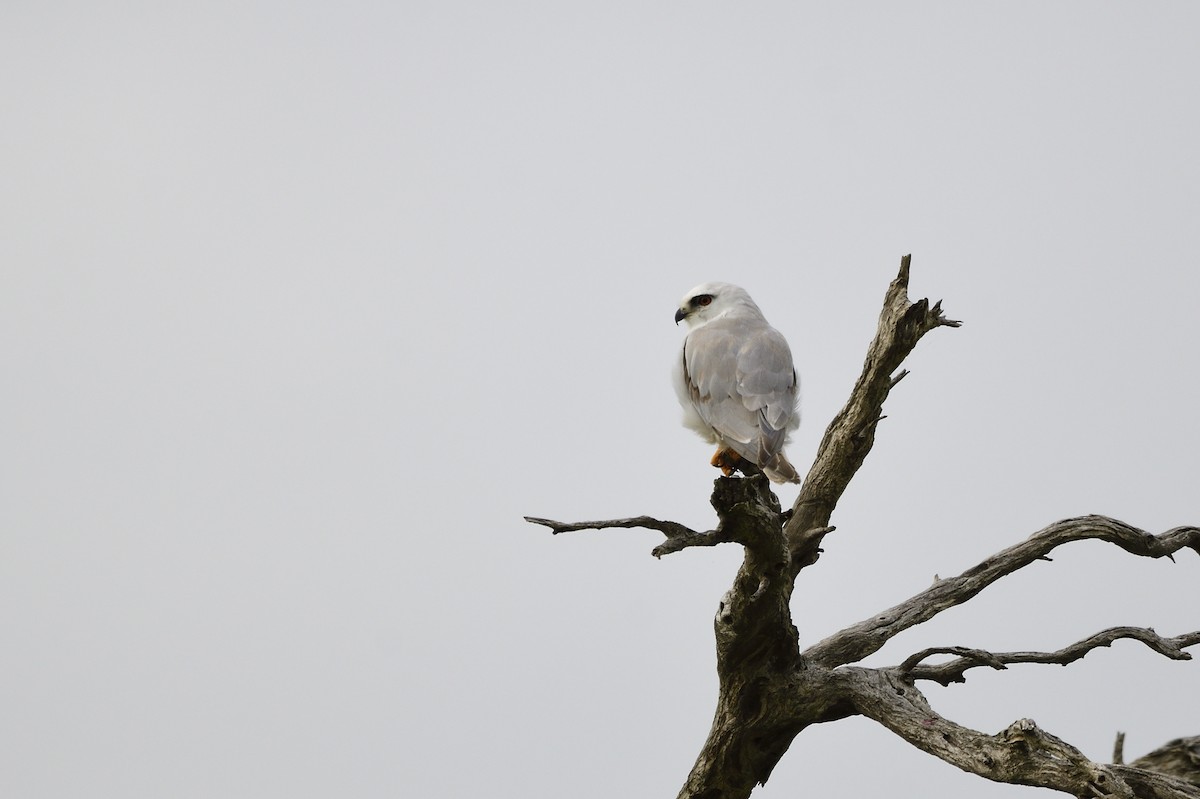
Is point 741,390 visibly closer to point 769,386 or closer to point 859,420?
point 769,386

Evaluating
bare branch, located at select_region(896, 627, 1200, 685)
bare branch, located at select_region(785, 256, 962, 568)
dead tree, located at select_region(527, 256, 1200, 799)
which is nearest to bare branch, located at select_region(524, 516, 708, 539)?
dead tree, located at select_region(527, 256, 1200, 799)

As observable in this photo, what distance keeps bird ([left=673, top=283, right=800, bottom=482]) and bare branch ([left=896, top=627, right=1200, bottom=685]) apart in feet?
3.79

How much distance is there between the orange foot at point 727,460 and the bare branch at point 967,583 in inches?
39.5

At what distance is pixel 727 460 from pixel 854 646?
3.73 feet

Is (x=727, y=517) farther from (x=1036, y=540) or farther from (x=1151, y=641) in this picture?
(x=1151, y=641)

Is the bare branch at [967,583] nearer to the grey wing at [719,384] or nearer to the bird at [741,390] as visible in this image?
the bird at [741,390]

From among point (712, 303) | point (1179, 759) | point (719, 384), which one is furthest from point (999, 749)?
point (712, 303)

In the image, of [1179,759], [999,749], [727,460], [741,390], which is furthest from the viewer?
[727,460]

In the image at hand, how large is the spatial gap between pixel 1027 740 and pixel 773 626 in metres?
1.12

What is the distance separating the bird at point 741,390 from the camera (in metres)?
5.67

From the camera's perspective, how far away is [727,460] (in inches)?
243

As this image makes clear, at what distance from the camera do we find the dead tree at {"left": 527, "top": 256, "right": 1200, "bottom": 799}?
443 centimetres

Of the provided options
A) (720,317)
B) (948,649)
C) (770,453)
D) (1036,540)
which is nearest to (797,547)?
(770,453)

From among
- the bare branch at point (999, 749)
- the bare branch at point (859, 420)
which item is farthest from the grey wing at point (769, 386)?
the bare branch at point (999, 749)
